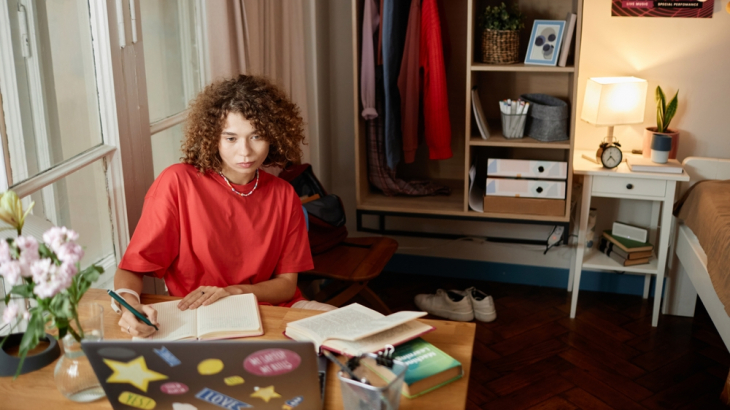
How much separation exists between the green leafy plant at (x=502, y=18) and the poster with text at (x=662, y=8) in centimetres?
53

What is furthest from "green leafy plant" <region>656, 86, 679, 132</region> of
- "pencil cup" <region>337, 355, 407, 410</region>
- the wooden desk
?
"pencil cup" <region>337, 355, 407, 410</region>

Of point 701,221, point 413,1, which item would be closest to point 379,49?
point 413,1

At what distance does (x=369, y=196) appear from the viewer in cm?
327

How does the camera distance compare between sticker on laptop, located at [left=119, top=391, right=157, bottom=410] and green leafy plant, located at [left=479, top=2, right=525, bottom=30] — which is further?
green leafy plant, located at [left=479, top=2, right=525, bottom=30]

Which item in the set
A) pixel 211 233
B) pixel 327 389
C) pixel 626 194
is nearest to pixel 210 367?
pixel 327 389

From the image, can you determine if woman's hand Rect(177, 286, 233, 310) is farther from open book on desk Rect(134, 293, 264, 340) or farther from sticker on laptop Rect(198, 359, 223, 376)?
sticker on laptop Rect(198, 359, 223, 376)

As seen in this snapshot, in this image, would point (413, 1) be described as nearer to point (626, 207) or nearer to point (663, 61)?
point (663, 61)

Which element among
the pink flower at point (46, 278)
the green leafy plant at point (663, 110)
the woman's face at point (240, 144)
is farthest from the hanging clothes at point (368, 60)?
the pink flower at point (46, 278)

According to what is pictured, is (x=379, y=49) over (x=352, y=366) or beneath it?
over

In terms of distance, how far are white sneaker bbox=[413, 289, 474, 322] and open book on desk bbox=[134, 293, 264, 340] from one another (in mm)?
1710

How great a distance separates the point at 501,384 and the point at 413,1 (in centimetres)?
170

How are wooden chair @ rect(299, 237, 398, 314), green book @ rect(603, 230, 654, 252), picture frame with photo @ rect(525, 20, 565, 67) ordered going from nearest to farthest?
wooden chair @ rect(299, 237, 398, 314) < picture frame with photo @ rect(525, 20, 565, 67) < green book @ rect(603, 230, 654, 252)

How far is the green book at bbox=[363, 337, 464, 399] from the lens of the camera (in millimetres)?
1210

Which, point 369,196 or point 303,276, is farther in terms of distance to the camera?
point 369,196
